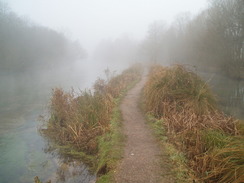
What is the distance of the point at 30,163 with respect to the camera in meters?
6.03

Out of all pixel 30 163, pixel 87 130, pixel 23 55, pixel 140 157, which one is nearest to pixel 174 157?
pixel 140 157

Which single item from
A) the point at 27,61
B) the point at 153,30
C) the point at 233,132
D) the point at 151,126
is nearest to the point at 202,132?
the point at 233,132

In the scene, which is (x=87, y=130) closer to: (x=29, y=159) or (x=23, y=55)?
(x=29, y=159)

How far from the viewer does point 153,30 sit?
142ft

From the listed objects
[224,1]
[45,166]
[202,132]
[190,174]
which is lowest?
[45,166]

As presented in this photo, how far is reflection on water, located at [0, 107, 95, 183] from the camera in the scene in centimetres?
524

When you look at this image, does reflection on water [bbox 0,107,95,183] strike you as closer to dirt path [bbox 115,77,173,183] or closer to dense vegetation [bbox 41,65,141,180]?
dense vegetation [bbox 41,65,141,180]

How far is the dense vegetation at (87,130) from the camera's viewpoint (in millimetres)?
5317

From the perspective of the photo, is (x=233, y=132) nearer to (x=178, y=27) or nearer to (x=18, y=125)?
(x=18, y=125)

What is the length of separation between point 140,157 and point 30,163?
3.43 m

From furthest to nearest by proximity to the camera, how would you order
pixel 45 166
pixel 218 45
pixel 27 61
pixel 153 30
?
pixel 153 30 → pixel 27 61 → pixel 218 45 → pixel 45 166

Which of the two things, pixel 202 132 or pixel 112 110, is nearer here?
pixel 202 132

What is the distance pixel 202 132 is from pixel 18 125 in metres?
7.80

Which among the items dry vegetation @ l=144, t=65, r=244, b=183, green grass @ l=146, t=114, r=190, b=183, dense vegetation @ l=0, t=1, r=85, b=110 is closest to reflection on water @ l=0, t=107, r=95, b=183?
green grass @ l=146, t=114, r=190, b=183
